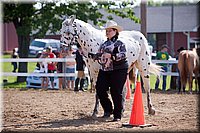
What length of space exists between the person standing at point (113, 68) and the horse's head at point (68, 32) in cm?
73

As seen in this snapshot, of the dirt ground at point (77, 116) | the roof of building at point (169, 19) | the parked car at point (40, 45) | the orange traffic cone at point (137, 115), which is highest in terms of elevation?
the roof of building at point (169, 19)

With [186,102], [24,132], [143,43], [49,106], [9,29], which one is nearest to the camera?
[24,132]

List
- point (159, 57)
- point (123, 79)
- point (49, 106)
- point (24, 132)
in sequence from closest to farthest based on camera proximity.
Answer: point (24, 132)
point (123, 79)
point (49, 106)
point (159, 57)

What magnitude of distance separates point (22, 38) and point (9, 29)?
2967cm

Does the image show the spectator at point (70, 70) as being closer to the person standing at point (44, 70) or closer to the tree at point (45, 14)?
the person standing at point (44, 70)

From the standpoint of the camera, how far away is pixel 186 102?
12.1m

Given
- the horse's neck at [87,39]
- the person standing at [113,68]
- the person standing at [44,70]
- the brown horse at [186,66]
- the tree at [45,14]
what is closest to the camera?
the person standing at [113,68]

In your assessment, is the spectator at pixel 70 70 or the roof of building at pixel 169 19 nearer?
the spectator at pixel 70 70

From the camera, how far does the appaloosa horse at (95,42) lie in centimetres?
892

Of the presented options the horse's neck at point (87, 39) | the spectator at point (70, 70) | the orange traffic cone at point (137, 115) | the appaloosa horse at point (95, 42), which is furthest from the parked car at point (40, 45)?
the orange traffic cone at point (137, 115)

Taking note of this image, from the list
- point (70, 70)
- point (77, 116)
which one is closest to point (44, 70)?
point (70, 70)

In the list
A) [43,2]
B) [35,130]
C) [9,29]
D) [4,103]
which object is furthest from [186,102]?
[9,29]

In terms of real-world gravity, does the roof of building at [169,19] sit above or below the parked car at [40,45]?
above

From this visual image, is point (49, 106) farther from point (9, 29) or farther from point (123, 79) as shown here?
point (9, 29)
